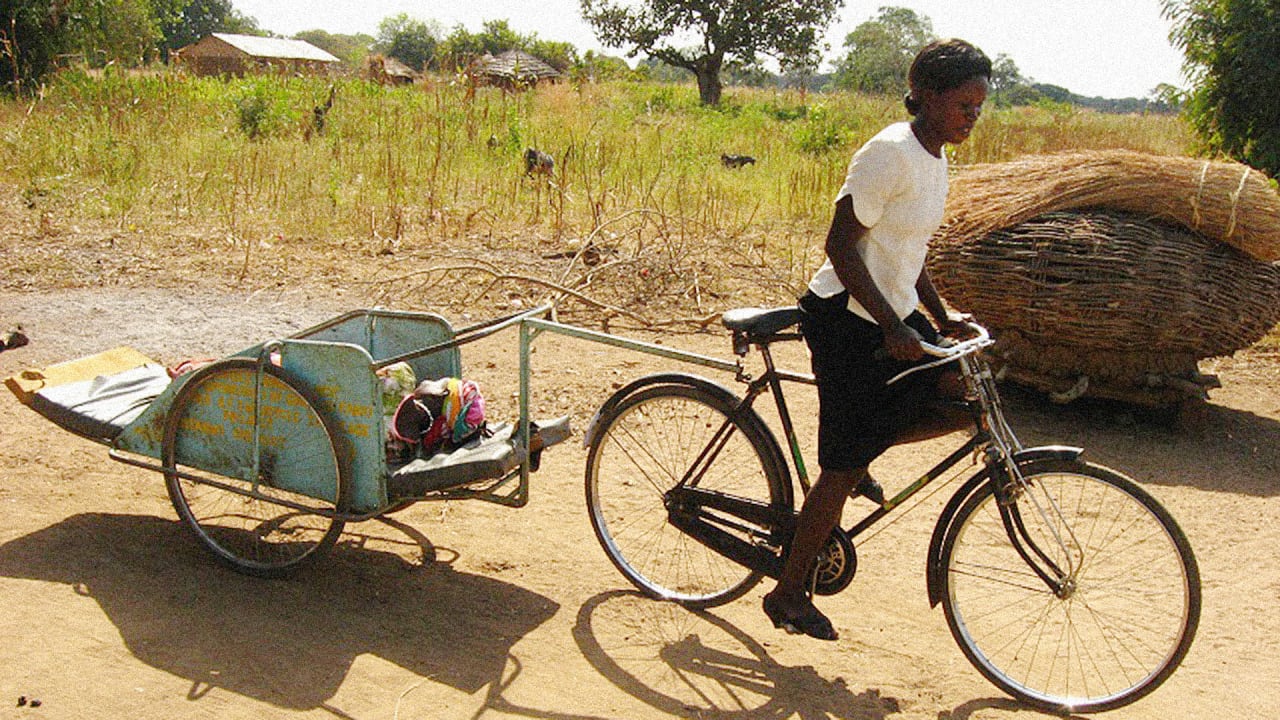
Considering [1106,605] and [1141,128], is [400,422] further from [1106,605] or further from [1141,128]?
[1141,128]

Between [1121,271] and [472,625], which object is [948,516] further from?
[1121,271]

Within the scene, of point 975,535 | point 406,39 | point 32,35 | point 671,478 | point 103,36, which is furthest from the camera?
point 406,39

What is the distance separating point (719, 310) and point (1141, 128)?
14172mm

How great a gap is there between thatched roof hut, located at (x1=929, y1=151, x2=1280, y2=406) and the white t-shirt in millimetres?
2992

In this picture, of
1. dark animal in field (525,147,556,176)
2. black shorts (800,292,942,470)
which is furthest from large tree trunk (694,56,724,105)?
black shorts (800,292,942,470)

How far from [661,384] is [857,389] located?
773 mm

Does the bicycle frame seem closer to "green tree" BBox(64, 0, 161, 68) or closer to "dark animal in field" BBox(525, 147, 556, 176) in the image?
"dark animal in field" BBox(525, 147, 556, 176)

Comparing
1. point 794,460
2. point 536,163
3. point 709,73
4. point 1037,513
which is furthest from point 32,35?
point 709,73

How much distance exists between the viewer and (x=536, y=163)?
37.7 ft

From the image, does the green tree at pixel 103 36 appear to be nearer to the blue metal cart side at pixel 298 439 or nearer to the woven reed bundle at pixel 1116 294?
the blue metal cart side at pixel 298 439

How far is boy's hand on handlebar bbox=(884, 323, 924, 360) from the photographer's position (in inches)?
123

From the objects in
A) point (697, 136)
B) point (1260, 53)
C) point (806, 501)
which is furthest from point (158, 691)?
point (697, 136)

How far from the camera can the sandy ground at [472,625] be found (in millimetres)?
3287

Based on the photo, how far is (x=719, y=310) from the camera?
25.5 feet
